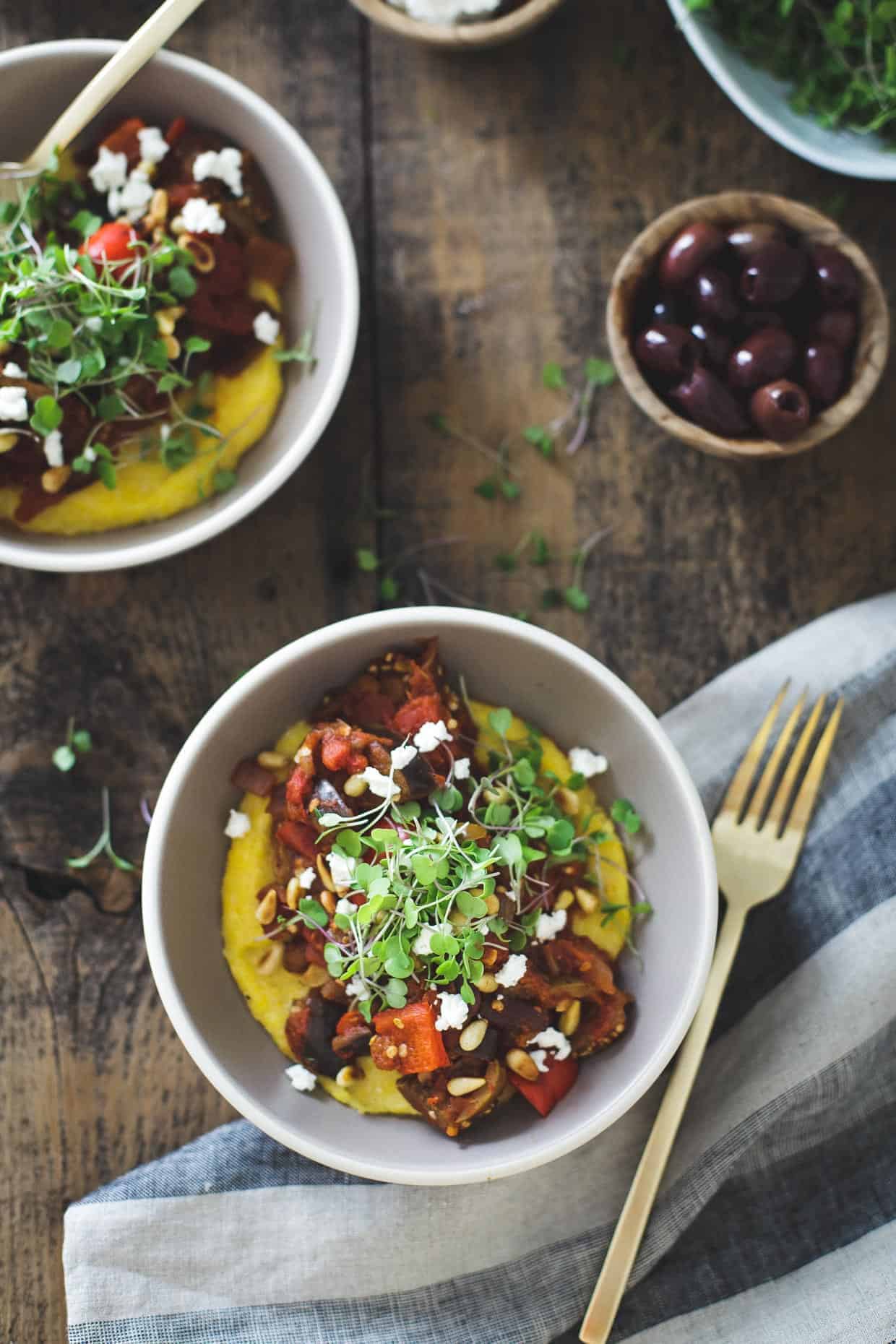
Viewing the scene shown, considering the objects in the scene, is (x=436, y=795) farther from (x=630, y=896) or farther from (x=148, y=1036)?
(x=148, y=1036)

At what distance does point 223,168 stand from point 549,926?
1.49 m

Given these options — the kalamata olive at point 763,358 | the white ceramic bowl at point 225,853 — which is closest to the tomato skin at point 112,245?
the white ceramic bowl at point 225,853

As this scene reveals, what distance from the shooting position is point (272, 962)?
2.07 metres

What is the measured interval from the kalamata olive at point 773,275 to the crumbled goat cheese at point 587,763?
89 centimetres

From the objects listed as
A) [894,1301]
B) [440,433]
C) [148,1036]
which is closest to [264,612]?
[440,433]

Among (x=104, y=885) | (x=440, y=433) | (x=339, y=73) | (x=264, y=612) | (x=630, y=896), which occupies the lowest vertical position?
(x=104, y=885)

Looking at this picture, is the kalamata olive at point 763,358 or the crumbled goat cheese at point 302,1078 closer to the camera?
the crumbled goat cheese at point 302,1078

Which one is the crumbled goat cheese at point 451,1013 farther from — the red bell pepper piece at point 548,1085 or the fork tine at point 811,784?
the fork tine at point 811,784

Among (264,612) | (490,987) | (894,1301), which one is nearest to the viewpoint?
(490,987)

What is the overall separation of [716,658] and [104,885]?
1305mm

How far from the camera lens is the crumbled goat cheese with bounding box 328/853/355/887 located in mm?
1881

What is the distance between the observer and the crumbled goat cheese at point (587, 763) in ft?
6.90

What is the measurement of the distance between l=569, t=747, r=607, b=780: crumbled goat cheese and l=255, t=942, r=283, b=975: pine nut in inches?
23.8

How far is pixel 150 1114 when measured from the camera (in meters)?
2.31
